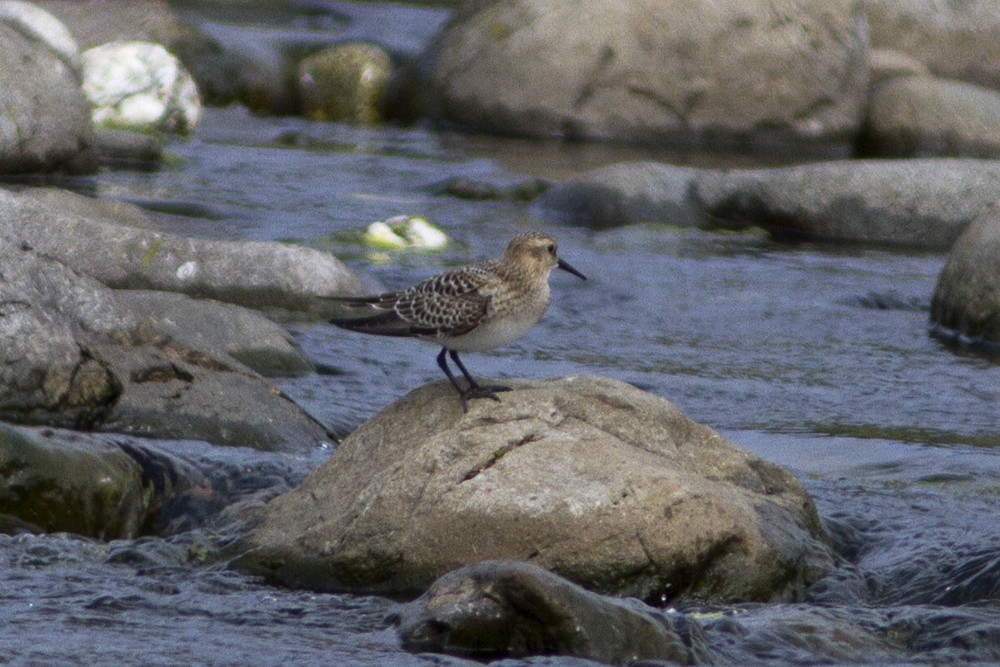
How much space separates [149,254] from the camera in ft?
34.3

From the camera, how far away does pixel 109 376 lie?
24.6 ft

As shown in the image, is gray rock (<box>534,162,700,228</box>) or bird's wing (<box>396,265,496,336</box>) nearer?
bird's wing (<box>396,265,496,336</box>)

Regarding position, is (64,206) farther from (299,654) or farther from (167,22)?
(167,22)

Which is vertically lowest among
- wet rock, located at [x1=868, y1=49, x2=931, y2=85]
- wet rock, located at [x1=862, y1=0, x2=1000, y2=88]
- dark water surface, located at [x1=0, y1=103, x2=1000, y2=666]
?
dark water surface, located at [x1=0, y1=103, x2=1000, y2=666]

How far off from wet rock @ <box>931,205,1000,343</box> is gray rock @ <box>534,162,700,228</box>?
4075 mm

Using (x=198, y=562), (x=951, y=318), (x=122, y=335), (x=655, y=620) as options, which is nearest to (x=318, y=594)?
(x=198, y=562)

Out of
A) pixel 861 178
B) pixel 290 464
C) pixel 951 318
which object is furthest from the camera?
pixel 861 178

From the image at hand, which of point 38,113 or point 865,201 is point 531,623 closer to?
point 38,113

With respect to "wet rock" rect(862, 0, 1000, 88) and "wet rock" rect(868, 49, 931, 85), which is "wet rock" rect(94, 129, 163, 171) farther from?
"wet rock" rect(862, 0, 1000, 88)

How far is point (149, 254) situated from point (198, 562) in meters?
4.55

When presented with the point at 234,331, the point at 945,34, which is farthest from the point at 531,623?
the point at 945,34

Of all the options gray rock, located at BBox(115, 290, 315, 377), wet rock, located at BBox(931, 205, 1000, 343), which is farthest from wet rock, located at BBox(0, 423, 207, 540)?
wet rock, located at BBox(931, 205, 1000, 343)

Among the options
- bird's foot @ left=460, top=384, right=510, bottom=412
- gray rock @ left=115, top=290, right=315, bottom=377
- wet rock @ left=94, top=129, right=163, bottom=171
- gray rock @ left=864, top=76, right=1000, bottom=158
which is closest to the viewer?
bird's foot @ left=460, top=384, right=510, bottom=412

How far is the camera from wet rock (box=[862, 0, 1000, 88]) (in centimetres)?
2278
